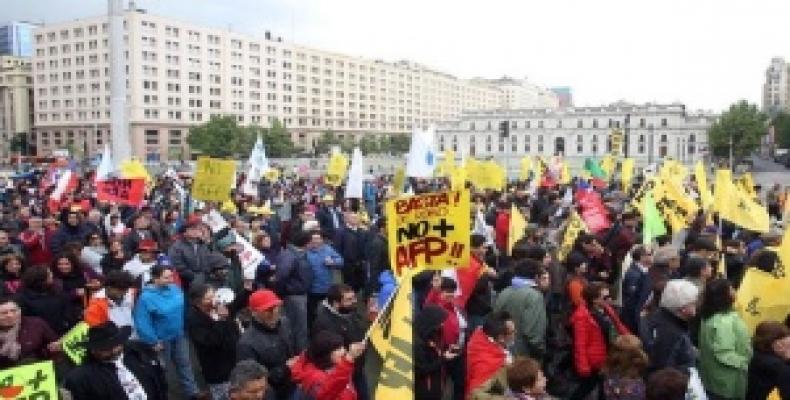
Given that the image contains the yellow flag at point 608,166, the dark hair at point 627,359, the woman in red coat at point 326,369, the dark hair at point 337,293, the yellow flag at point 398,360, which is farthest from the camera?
the yellow flag at point 608,166

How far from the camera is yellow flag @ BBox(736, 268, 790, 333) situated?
559cm

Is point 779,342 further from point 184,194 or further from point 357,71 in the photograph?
point 357,71

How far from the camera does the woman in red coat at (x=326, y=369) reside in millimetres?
4277

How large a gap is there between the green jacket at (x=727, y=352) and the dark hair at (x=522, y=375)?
5.50ft

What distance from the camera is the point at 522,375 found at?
418cm

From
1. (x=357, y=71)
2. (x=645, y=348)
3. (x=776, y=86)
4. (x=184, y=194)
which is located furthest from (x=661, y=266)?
(x=776, y=86)

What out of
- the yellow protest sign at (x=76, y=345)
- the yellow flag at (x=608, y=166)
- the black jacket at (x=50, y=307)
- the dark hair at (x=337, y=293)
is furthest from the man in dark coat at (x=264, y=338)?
the yellow flag at (x=608, y=166)

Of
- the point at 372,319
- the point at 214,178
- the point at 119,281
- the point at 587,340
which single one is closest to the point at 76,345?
the point at 119,281

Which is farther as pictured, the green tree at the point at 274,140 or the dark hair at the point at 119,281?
the green tree at the point at 274,140

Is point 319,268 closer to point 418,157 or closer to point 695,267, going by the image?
point 695,267

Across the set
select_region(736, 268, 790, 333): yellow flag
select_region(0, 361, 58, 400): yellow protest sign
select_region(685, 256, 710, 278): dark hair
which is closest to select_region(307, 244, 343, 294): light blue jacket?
select_region(685, 256, 710, 278): dark hair

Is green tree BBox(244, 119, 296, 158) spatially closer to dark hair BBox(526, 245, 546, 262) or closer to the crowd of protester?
the crowd of protester

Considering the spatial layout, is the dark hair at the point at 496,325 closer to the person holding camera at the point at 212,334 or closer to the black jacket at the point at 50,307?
the person holding camera at the point at 212,334

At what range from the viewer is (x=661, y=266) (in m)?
6.91
